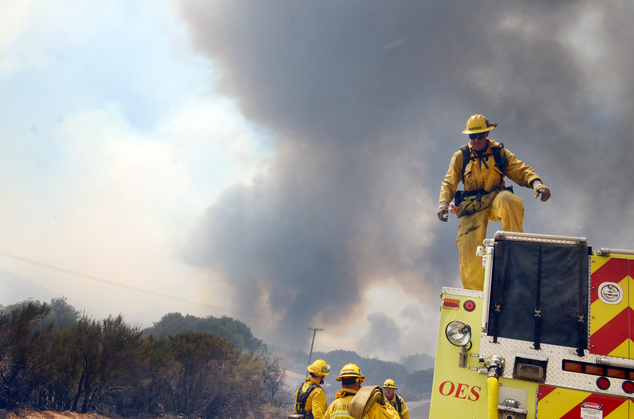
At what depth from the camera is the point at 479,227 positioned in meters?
6.52

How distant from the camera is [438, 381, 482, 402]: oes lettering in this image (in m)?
3.95

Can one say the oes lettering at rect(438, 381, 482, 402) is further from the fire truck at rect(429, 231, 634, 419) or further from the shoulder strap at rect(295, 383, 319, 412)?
the shoulder strap at rect(295, 383, 319, 412)

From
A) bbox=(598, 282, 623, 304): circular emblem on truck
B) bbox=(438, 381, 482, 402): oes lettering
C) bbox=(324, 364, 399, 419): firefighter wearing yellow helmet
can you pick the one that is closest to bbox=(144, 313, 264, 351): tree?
bbox=(324, 364, 399, 419): firefighter wearing yellow helmet

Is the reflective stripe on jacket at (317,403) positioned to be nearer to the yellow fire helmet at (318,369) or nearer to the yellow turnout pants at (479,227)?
the yellow fire helmet at (318,369)

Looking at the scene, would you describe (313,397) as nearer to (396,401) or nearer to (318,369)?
(318,369)

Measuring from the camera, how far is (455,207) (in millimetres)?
6844

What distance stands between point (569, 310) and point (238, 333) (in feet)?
198

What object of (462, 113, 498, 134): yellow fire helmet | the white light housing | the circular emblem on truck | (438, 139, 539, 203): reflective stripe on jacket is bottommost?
the white light housing

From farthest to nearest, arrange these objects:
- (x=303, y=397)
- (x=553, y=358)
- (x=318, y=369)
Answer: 1. (x=318, y=369)
2. (x=303, y=397)
3. (x=553, y=358)

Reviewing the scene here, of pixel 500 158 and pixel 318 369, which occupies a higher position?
pixel 500 158

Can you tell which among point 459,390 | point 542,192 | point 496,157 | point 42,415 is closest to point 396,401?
point 459,390

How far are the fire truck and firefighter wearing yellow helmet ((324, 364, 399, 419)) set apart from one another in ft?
2.33

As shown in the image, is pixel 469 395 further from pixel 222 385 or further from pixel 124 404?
pixel 222 385

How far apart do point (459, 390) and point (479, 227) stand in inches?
123
